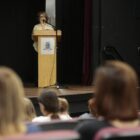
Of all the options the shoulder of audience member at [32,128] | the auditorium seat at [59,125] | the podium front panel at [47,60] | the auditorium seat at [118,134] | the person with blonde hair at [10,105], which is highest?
the person with blonde hair at [10,105]

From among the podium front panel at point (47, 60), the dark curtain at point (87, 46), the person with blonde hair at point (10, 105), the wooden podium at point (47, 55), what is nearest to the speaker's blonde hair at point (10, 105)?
the person with blonde hair at point (10, 105)

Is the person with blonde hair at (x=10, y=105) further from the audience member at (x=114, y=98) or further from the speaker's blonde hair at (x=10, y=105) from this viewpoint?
the audience member at (x=114, y=98)

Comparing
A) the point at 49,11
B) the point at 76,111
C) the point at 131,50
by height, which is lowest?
the point at 76,111

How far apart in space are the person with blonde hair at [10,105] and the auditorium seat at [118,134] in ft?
1.08

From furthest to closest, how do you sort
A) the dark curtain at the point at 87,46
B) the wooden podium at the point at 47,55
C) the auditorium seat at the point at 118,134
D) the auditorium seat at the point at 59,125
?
the dark curtain at the point at 87,46 < the wooden podium at the point at 47,55 < the auditorium seat at the point at 59,125 < the auditorium seat at the point at 118,134

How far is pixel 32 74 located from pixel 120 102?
8.46m

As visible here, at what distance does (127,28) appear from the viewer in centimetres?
934

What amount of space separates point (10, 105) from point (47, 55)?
6.01m

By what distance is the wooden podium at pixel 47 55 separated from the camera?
7745 mm

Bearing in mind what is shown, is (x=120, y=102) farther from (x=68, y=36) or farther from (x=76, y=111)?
(x=68, y=36)

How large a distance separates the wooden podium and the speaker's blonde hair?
18.4 feet

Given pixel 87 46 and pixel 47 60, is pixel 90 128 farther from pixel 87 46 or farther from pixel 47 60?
pixel 87 46

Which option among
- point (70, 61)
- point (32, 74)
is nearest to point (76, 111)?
point (70, 61)

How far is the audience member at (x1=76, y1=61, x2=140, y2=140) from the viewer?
202 cm
